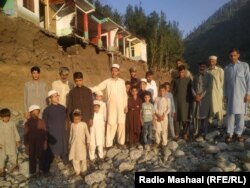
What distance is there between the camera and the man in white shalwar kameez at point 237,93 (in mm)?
6820

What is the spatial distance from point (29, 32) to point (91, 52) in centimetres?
643

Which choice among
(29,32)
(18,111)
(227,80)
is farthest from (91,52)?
(227,80)

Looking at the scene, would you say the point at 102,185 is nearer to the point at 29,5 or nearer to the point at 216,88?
the point at 216,88

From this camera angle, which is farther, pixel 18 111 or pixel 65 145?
pixel 18 111

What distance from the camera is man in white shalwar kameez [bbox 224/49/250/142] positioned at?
682 cm

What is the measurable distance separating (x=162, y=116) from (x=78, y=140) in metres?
2.04

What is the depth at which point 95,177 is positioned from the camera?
5527mm

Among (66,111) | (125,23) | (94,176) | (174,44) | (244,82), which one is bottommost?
(94,176)

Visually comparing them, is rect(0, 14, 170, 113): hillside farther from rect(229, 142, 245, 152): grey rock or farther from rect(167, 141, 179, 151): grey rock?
rect(229, 142, 245, 152): grey rock

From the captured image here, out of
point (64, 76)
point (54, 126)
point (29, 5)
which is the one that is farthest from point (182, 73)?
point (29, 5)

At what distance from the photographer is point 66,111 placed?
6066 millimetres

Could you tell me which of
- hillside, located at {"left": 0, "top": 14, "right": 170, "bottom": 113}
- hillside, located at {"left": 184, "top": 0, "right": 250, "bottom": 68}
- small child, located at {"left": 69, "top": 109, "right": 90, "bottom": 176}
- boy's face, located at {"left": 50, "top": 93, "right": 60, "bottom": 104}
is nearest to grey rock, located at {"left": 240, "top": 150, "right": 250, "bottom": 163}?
small child, located at {"left": 69, "top": 109, "right": 90, "bottom": 176}

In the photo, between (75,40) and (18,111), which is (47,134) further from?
(75,40)

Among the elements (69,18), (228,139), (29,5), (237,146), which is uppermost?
(69,18)
